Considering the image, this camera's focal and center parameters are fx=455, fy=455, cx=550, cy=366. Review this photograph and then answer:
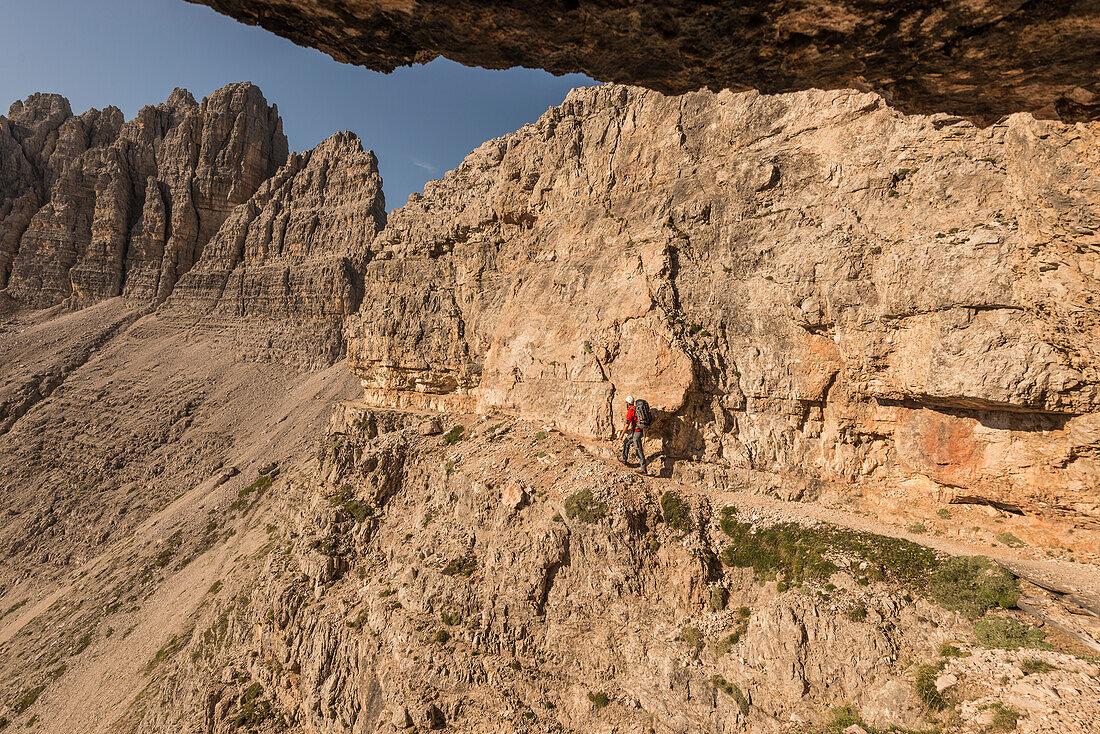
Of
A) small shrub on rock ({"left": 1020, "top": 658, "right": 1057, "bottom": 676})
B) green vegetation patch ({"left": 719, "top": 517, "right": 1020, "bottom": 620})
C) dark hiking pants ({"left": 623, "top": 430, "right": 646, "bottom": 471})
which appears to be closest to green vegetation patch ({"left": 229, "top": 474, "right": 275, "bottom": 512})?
dark hiking pants ({"left": 623, "top": 430, "right": 646, "bottom": 471})

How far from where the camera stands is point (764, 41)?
5.96 m

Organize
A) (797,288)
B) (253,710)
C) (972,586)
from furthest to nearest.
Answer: (253,710) → (797,288) → (972,586)

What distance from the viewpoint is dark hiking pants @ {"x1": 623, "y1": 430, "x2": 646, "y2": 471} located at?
69.3 feet

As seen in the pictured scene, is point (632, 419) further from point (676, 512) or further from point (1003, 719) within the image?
point (1003, 719)

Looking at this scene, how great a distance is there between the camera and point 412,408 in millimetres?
35281

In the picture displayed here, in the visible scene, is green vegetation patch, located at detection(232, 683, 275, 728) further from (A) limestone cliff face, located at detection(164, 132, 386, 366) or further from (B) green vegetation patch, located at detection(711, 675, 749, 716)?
(A) limestone cliff face, located at detection(164, 132, 386, 366)

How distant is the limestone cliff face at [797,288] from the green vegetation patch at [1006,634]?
4.87 m

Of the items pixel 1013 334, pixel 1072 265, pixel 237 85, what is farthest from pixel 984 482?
pixel 237 85

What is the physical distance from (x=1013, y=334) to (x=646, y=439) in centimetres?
1358

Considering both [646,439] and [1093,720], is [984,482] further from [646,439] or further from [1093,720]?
[646,439]

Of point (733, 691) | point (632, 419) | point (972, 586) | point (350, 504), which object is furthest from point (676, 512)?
point (350, 504)

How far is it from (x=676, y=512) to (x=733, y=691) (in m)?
6.41

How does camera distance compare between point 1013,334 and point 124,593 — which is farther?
point 124,593

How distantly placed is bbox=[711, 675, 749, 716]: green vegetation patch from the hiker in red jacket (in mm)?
8306
